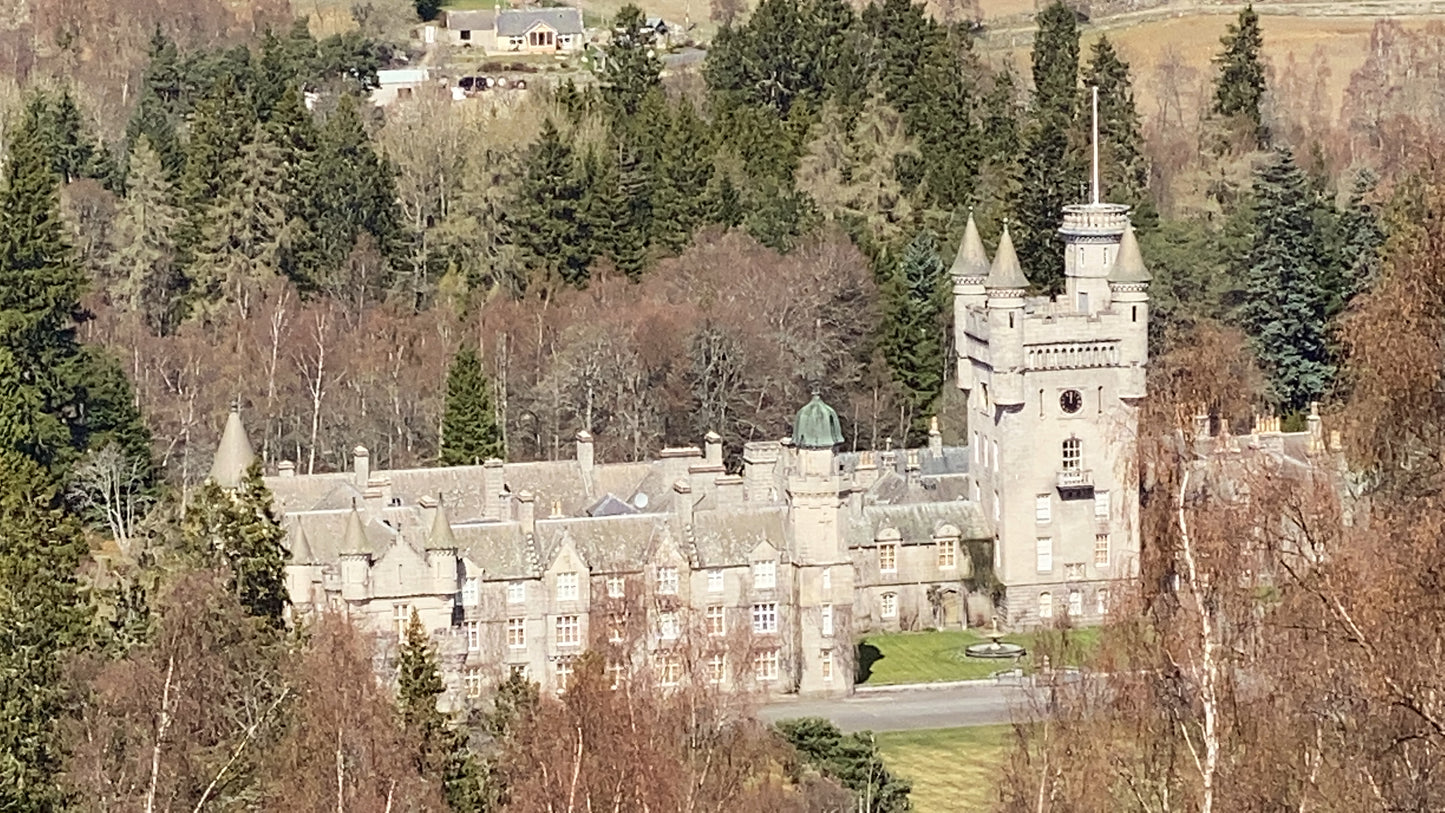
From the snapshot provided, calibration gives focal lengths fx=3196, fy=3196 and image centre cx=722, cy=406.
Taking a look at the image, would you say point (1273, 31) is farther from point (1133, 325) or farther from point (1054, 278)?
point (1133, 325)

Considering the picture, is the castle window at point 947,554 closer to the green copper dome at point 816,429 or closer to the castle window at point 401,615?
the green copper dome at point 816,429

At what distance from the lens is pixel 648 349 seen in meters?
95.0

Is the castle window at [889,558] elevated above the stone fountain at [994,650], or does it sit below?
above

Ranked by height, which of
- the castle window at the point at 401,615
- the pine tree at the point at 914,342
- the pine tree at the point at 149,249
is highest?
the pine tree at the point at 149,249

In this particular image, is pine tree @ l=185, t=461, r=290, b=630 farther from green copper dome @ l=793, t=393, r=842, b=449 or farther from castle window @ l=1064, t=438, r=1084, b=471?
castle window @ l=1064, t=438, r=1084, b=471

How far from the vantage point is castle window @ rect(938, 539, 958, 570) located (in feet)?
268

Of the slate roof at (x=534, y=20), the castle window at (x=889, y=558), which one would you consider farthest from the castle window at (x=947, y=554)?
the slate roof at (x=534, y=20)

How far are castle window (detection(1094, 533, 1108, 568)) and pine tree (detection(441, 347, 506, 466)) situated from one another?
16.7 metres

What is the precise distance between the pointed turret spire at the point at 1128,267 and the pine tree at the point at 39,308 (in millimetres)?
29028

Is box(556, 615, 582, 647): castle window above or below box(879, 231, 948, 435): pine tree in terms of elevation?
below

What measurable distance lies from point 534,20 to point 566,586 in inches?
3285

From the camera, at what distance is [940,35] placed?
121 metres

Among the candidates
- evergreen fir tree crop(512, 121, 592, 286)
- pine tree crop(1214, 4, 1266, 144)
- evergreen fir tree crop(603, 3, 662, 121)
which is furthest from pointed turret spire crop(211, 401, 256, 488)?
pine tree crop(1214, 4, 1266, 144)

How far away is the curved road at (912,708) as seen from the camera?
72312mm
